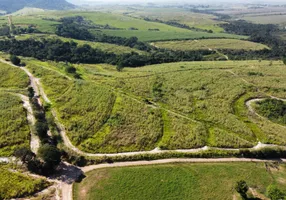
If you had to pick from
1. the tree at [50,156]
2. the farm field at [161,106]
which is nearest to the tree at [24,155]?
the tree at [50,156]

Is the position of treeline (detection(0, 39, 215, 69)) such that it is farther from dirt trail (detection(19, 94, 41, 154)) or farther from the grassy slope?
dirt trail (detection(19, 94, 41, 154))

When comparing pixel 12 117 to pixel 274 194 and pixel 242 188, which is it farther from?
pixel 274 194

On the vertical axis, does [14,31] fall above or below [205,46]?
above

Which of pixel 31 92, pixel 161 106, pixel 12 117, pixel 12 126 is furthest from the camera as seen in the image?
pixel 161 106

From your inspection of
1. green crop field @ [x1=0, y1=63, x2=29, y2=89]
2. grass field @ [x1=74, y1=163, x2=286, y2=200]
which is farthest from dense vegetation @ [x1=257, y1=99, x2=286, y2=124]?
green crop field @ [x1=0, y1=63, x2=29, y2=89]

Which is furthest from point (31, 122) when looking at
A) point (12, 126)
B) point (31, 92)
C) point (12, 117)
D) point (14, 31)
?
point (14, 31)

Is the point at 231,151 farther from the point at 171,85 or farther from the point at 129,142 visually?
the point at 171,85

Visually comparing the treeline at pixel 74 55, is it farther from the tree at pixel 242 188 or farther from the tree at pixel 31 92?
the tree at pixel 242 188
